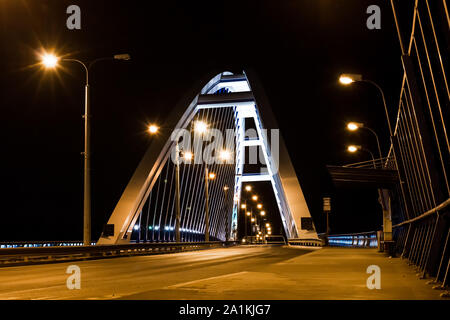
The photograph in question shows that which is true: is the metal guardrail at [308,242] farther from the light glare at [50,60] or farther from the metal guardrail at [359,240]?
the light glare at [50,60]

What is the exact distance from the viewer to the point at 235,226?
8444cm

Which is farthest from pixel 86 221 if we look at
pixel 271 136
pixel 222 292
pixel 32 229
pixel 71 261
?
pixel 32 229

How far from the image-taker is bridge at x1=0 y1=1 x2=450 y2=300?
7.94 m

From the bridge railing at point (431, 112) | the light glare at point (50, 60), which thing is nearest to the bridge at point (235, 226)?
the bridge railing at point (431, 112)

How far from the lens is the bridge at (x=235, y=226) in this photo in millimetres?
7938

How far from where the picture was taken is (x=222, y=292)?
729cm

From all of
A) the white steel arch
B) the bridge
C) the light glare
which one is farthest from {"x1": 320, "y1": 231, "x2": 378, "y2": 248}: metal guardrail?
the light glare

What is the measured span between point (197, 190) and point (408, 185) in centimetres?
4336

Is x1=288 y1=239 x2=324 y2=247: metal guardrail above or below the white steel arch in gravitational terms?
below

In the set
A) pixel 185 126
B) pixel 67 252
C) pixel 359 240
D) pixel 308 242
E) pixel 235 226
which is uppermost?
pixel 185 126

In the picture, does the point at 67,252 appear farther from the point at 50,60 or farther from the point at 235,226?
the point at 235,226

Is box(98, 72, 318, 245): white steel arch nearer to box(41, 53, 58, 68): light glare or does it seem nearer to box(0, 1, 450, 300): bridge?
box(0, 1, 450, 300): bridge

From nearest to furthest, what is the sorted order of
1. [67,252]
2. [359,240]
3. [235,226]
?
[67,252] → [359,240] → [235,226]

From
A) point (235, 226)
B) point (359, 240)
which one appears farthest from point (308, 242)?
point (235, 226)
